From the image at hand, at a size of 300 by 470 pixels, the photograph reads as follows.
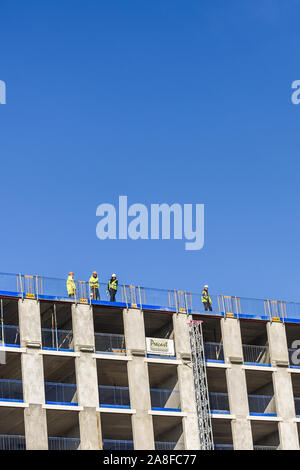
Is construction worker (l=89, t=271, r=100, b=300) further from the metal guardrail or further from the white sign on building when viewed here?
the metal guardrail

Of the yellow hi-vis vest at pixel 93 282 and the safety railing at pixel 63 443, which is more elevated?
the yellow hi-vis vest at pixel 93 282

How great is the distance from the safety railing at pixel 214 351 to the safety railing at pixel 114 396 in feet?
23.9

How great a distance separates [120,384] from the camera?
3376 inches

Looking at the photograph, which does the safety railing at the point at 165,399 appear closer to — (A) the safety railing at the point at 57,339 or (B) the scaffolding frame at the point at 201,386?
(B) the scaffolding frame at the point at 201,386

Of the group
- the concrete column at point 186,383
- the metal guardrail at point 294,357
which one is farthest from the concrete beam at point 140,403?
the metal guardrail at point 294,357

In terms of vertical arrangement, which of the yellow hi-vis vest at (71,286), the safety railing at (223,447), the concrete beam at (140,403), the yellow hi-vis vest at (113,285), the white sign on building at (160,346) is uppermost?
the yellow hi-vis vest at (113,285)

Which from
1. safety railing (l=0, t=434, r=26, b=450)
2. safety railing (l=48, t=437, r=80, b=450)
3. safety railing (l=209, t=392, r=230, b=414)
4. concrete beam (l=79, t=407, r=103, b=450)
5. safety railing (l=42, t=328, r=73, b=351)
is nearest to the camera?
safety railing (l=0, t=434, r=26, b=450)

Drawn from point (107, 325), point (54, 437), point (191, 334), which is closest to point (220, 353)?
point (191, 334)

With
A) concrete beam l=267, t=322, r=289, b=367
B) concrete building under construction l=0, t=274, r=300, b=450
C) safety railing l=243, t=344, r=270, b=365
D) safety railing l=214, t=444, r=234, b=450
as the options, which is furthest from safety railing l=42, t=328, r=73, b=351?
concrete beam l=267, t=322, r=289, b=367

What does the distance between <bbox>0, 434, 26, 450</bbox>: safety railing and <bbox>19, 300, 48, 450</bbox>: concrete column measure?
2.61 feet

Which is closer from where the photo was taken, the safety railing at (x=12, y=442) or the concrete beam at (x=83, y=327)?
the safety railing at (x=12, y=442)

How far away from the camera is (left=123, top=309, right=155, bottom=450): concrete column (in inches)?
3145

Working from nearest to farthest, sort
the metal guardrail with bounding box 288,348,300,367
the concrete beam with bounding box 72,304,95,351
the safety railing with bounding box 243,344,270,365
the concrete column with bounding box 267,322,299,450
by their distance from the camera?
the concrete beam with bounding box 72,304,95,351 → the concrete column with bounding box 267,322,299,450 → the safety railing with bounding box 243,344,270,365 → the metal guardrail with bounding box 288,348,300,367

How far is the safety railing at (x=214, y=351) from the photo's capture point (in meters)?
85.9
